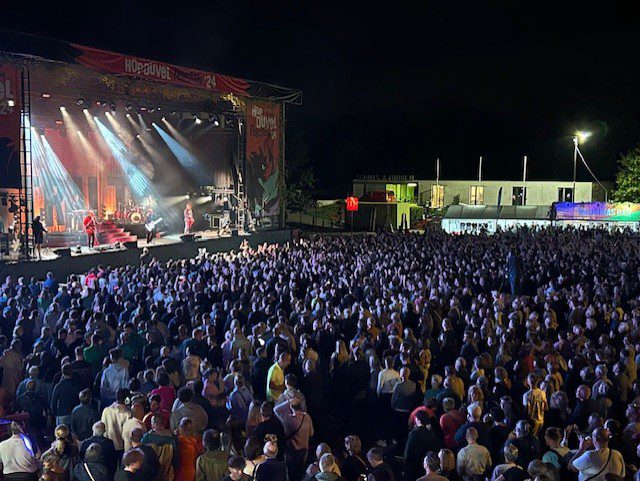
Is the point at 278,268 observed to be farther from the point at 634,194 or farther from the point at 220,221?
the point at 634,194

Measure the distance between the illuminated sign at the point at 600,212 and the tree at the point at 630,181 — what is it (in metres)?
13.8

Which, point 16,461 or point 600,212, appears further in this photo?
point 600,212

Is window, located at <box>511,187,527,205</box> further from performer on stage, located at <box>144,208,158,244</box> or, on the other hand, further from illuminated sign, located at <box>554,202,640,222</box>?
performer on stage, located at <box>144,208,158,244</box>

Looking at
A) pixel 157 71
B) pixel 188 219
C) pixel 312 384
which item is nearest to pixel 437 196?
pixel 188 219

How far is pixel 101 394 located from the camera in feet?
22.9

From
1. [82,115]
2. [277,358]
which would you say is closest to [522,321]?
[277,358]

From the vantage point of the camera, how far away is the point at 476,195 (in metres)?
47.5

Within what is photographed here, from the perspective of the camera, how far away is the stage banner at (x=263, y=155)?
2719 cm

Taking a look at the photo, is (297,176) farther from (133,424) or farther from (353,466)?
(353,466)

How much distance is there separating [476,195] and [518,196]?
283cm

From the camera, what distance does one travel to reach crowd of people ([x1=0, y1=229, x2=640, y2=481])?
5.09m

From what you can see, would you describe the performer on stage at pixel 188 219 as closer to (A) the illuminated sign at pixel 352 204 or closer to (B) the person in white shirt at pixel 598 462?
(A) the illuminated sign at pixel 352 204

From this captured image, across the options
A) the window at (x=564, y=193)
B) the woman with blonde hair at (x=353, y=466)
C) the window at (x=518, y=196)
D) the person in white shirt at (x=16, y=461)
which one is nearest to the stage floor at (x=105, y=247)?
the person in white shirt at (x=16, y=461)

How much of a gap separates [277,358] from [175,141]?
22.5m
